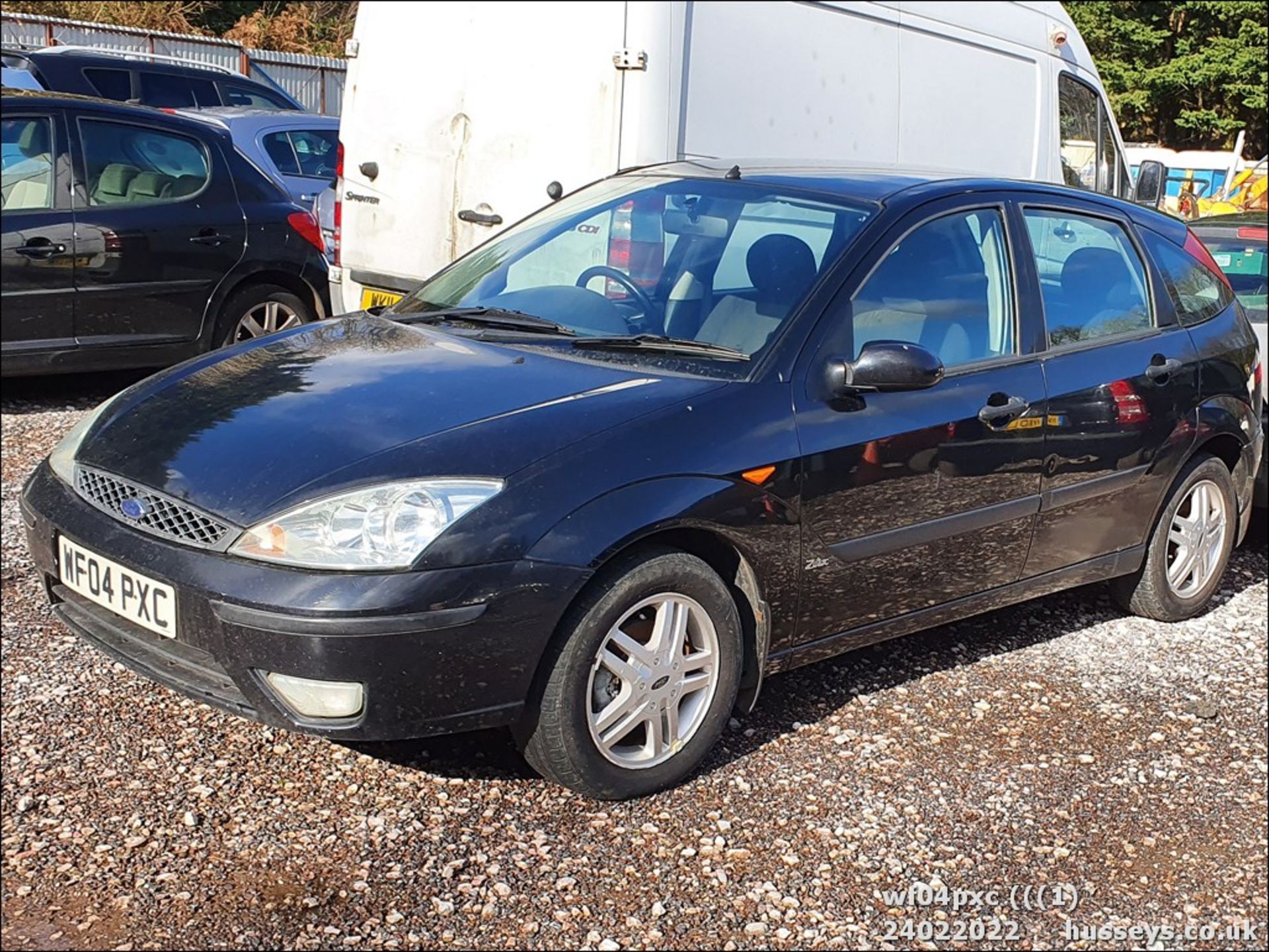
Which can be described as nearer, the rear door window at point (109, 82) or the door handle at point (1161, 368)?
the door handle at point (1161, 368)

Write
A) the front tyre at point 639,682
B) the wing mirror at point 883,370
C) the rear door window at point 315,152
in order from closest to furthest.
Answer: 1. the front tyre at point 639,682
2. the wing mirror at point 883,370
3. the rear door window at point 315,152

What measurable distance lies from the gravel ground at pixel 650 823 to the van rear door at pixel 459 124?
2917 millimetres

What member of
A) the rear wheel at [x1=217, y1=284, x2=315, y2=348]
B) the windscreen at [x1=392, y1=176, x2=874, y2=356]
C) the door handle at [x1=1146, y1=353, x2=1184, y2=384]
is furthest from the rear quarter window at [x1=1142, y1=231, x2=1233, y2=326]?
the rear wheel at [x1=217, y1=284, x2=315, y2=348]

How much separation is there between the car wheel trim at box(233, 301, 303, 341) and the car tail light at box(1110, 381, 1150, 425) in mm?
4858

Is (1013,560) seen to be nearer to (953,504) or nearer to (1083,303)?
(953,504)

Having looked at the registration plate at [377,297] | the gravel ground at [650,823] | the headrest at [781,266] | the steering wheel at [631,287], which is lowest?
the gravel ground at [650,823]

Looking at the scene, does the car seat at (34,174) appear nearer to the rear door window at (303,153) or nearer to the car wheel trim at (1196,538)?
the rear door window at (303,153)

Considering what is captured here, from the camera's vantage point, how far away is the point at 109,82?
14.5m

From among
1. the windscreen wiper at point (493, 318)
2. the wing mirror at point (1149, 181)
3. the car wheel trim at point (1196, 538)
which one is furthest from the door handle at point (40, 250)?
the wing mirror at point (1149, 181)

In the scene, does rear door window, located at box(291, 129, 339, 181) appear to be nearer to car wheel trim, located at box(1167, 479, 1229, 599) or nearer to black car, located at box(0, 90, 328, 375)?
black car, located at box(0, 90, 328, 375)

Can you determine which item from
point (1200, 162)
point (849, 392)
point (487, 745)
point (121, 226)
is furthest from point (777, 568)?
point (1200, 162)

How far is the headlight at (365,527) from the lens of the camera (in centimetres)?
329

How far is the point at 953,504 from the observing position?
14.4 ft

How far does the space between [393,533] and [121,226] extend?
502 cm
